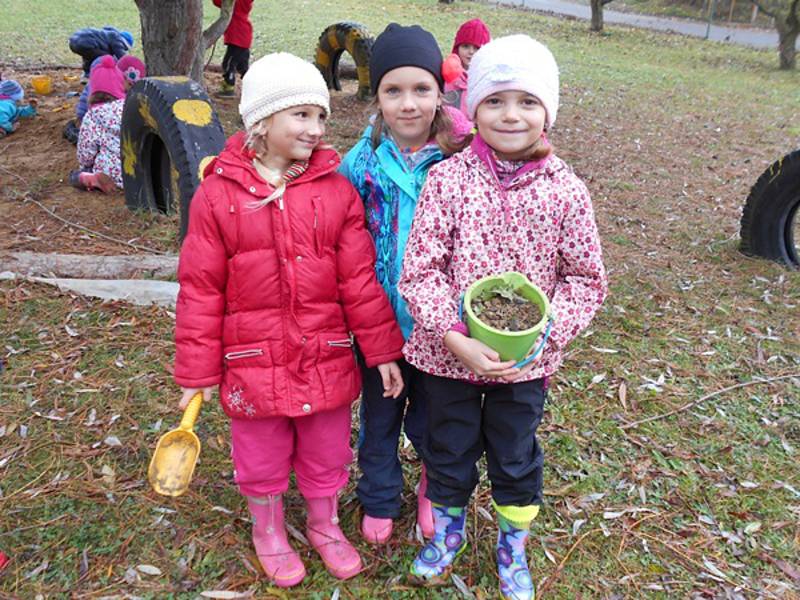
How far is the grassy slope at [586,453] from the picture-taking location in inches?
96.8

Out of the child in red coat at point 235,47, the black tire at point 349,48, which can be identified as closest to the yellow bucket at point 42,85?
the child in red coat at point 235,47

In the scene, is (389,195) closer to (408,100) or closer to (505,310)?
(408,100)

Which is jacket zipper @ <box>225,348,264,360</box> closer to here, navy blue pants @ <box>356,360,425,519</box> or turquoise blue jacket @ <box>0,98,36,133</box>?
navy blue pants @ <box>356,360,425,519</box>

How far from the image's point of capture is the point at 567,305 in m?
1.96

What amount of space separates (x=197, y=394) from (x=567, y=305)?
114 centimetres

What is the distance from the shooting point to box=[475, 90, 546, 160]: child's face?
1.91 m

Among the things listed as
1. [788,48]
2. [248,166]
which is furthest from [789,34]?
[248,166]

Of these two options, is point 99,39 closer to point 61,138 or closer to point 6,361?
point 61,138

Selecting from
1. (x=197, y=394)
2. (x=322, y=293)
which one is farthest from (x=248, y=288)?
(x=197, y=394)

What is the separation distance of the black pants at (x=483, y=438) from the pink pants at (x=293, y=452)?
30 cm

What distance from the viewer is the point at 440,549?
7.97 ft

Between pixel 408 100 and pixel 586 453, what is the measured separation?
182 cm

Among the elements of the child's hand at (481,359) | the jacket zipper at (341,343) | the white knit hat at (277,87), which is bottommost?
the jacket zipper at (341,343)

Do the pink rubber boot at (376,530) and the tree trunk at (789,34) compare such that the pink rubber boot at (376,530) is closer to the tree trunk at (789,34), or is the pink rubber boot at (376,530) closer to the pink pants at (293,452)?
the pink pants at (293,452)
